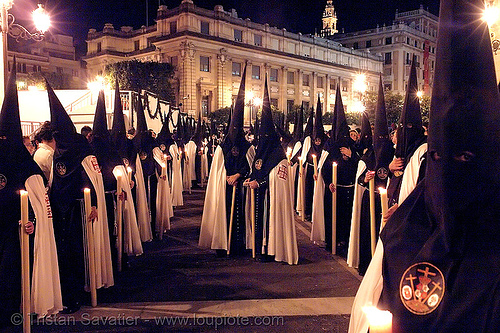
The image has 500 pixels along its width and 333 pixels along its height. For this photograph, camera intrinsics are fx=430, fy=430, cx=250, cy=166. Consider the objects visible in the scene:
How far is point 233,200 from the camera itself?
25.5 feet

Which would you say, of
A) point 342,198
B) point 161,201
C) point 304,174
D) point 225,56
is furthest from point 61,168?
point 225,56

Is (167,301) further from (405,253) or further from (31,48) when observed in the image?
(31,48)

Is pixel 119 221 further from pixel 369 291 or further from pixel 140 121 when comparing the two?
pixel 369 291

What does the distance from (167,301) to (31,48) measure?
77.7 meters

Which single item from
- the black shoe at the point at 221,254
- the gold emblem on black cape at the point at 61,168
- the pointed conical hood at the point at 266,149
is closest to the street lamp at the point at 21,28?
the gold emblem on black cape at the point at 61,168

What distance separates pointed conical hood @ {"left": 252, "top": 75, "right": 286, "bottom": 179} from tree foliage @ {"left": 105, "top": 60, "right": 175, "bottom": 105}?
1747 inches

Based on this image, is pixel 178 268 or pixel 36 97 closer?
pixel 178 268

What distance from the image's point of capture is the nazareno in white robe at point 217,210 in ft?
25.6

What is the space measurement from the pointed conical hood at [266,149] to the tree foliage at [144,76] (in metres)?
44.4

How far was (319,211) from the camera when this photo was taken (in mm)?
8852

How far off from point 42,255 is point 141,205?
3659mm

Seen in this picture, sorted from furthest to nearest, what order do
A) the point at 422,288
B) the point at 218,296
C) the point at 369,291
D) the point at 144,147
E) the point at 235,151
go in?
the point at 144,147
the point at 235,151
the point at 218,296
the point at 369,291
the point at 422,288

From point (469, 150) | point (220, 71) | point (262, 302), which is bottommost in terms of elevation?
point (262, 302)

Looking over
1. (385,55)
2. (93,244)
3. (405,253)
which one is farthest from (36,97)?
(385,55)
